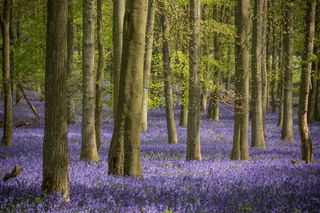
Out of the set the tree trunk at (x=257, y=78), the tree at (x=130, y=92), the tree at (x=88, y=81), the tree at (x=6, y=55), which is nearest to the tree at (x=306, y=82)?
the tree trunk at (x=257, y=78)

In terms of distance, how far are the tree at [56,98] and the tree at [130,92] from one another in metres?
2.35

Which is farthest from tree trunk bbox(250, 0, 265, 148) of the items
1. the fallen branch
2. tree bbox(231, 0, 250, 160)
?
the fallen branch

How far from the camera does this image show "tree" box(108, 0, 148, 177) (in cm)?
866

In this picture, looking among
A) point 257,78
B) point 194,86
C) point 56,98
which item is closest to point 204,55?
point 257,78

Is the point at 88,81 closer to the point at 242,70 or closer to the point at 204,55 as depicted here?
the point at 242,70

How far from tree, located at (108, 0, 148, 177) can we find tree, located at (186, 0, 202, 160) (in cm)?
432

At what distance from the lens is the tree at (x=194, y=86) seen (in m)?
13.1

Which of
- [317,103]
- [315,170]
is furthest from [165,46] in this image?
[317,103]

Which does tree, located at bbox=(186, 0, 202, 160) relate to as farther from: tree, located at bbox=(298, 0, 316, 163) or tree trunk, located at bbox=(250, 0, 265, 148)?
tree trunk, located at bbox=(250, 0, 265, 148)

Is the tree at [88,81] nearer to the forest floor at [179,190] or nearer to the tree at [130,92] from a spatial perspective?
the forest floor at [179,190]

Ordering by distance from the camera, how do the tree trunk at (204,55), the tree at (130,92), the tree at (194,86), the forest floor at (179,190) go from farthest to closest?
the tree trunk at (204,55)
the tree at (194,86)
the tree at (130,92)
the forest floor at (179,190)

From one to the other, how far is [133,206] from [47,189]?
57.0 inches

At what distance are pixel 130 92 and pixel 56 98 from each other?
2.50 meters

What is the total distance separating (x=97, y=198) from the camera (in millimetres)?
6398
